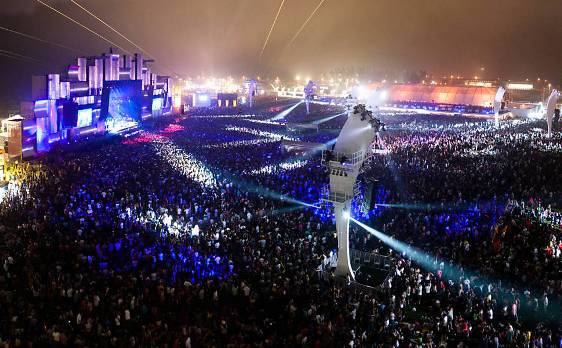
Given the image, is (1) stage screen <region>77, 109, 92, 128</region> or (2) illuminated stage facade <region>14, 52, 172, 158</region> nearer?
(2) illuminated stage facade <region>14, 52, 172, 158</region>

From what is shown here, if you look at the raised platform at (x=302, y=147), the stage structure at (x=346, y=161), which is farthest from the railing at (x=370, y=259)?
the raised platform at (x=302, y=147)

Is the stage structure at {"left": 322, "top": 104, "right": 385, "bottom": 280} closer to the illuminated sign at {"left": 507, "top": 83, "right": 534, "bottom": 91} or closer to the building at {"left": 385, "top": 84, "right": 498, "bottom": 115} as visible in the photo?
the building at {"left": 385, "top": 84, "right": 498, "bottom": 115}

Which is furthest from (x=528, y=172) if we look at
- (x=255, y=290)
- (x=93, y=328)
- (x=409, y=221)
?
(x=93, y=328)

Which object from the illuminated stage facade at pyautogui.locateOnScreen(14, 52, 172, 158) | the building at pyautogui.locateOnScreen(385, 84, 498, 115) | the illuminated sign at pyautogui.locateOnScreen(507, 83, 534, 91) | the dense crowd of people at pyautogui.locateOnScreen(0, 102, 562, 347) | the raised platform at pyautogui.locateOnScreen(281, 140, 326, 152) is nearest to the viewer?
the dense crowd of people at pyautogui.locateOnScreen(0, 102, 562, 347)

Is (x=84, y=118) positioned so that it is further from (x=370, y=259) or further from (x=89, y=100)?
(x=370, y=259)

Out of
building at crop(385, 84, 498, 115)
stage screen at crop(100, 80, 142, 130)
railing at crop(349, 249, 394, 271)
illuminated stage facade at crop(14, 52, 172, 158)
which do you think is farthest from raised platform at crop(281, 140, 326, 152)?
building at crop(385, 84, 498, 115)

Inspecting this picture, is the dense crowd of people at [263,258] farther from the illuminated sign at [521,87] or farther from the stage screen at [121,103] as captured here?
the illuminated sign at [521,87]

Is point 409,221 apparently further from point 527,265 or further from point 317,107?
point 317,107
